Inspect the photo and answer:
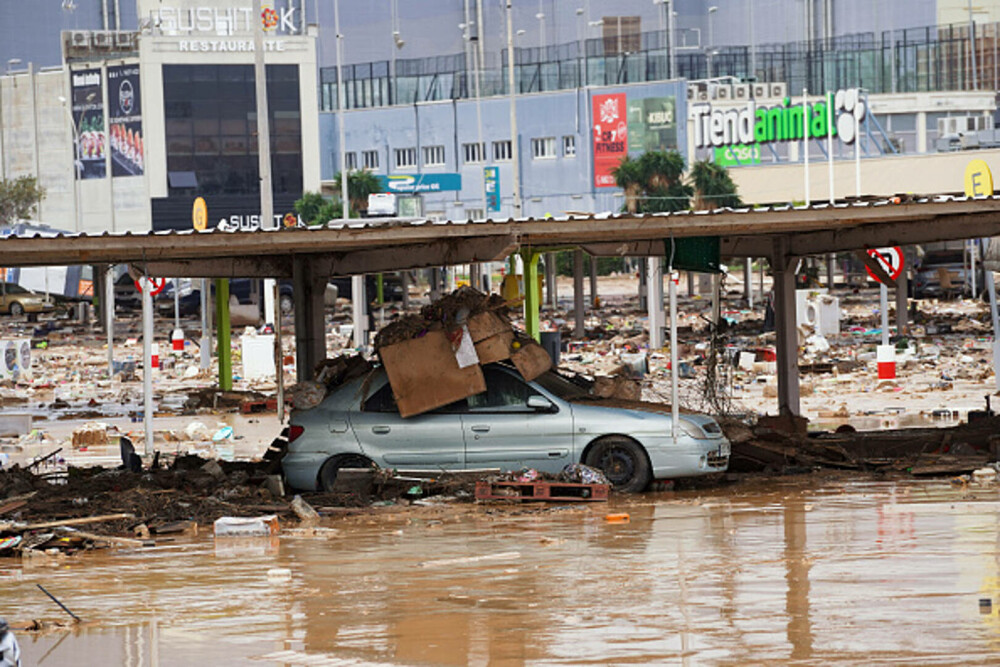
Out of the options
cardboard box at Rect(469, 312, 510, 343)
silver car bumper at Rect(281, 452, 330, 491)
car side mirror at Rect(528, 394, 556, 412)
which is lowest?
silver car bumper at Rect(281, 452, 330, 491)

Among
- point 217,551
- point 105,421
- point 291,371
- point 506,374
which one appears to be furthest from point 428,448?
point 291,371

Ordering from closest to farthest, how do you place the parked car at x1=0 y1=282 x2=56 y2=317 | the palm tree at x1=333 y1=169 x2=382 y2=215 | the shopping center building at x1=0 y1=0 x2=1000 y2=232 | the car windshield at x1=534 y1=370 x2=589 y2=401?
the car windshield at x1=534 y1=370 x2=589 y2=401 < the parked car at x1=0 y1=282 x2=56 y2=317 < the palm tree at x1=333 y1=169 x2=382 y2=215 < the shopping center building at x1=0 y1=0 x2=1000 y2=232

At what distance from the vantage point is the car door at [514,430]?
14930mm

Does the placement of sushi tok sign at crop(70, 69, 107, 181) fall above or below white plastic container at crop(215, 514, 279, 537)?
above

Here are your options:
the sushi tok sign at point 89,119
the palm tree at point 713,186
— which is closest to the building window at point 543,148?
the palm tree at point 713,186

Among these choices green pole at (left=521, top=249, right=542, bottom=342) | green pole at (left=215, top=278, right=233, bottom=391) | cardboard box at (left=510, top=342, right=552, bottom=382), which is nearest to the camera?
cardboard box at (left=510, top=342, right=552, bottom=382)

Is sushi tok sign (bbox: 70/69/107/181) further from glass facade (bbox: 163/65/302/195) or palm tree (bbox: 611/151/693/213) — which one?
palm tree (bbox: 611/151/693/213)

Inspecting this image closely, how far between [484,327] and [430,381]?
79 cm

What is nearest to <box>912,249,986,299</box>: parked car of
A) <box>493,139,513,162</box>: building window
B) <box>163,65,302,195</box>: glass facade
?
<box>493,139,513,162</box>: building window

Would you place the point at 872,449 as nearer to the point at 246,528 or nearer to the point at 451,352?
the point at 451,352

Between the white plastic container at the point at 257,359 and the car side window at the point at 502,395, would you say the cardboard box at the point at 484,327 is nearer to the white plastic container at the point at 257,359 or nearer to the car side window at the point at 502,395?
the car side window at the point at 502,395

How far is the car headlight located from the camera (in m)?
Answer: 14.9

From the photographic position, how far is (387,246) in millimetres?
18156

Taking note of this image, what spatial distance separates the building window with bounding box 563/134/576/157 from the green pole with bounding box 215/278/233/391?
55.4 metres
